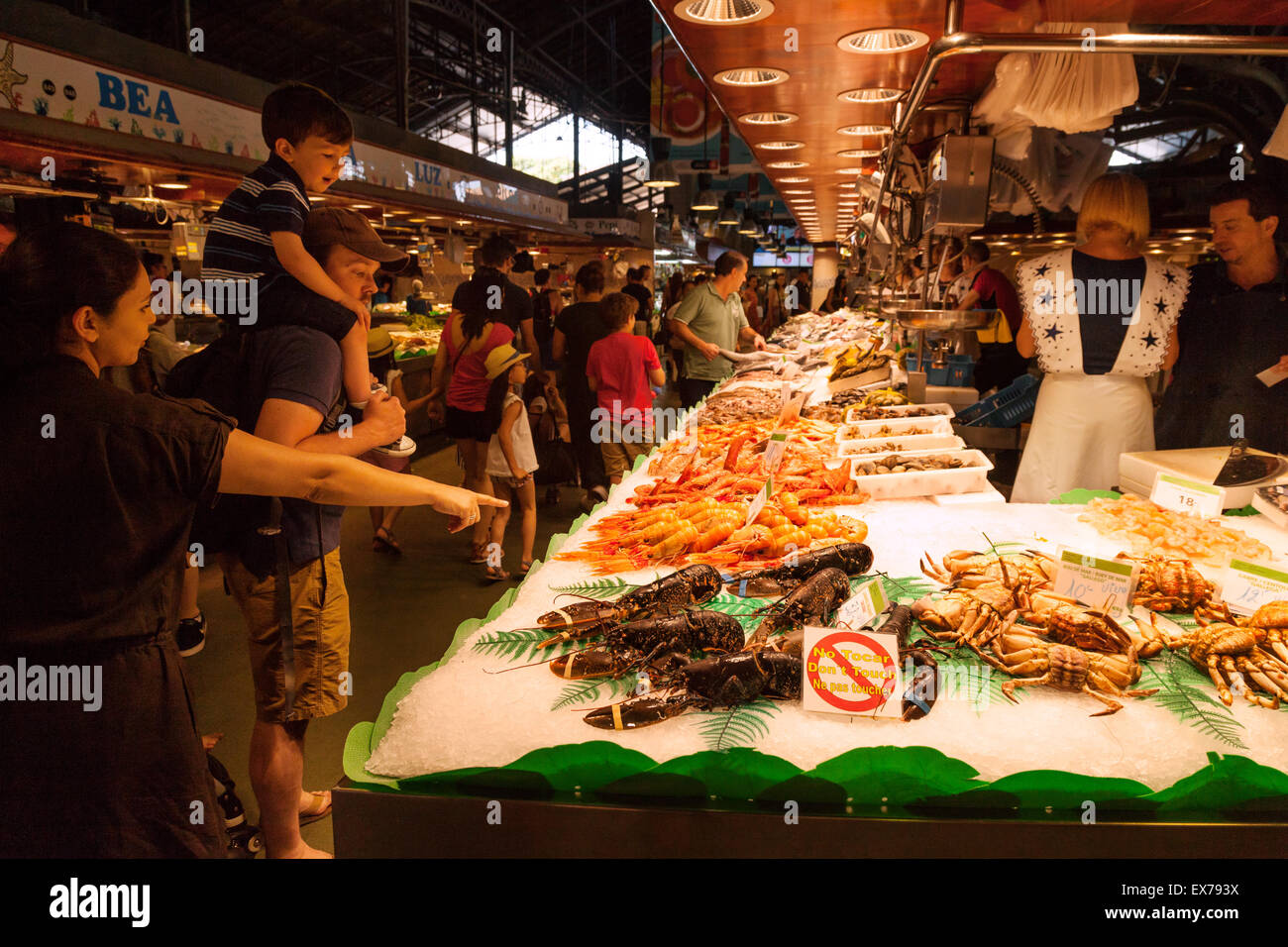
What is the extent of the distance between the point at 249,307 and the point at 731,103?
3.35 m

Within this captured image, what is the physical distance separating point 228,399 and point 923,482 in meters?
2.37

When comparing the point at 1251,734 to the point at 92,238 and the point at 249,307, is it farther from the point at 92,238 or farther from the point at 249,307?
the point at 249,307

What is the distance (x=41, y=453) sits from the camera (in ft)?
4.28

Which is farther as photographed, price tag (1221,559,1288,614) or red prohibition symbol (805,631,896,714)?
price tag (1221,559,1288,614)

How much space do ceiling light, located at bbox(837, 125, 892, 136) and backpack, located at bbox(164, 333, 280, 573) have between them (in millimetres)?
4457

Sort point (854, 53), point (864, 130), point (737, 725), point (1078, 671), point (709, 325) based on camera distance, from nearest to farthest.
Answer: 1. point (737, 725)
2. point (1078, 671)
3. point (854, 53)
4. point (864, 130)
5. point (709, 325)

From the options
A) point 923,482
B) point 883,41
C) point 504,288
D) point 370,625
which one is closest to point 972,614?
point 923,482

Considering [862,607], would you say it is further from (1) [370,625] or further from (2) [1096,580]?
(1) [370,625]

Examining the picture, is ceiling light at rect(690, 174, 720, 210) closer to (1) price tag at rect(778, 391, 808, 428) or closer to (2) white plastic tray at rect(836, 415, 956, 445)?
(1) price tag at rect(778, 391, 808, 428)

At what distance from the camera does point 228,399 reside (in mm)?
2057

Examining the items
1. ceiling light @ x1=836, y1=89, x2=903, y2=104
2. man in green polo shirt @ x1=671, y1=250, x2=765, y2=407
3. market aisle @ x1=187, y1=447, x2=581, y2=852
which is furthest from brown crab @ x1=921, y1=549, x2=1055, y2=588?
man in green polo shirt @ x1=671, y1=250, x2=765, y2=407

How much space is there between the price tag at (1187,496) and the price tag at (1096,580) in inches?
35.0

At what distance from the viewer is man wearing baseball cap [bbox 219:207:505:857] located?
2.04 m

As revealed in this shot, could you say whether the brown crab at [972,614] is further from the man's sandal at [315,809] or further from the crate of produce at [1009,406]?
the crate of produce at [1009,406]
